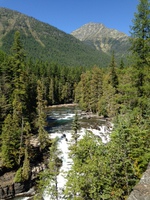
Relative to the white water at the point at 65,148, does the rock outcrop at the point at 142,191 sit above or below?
above

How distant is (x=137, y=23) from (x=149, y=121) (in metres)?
6.49

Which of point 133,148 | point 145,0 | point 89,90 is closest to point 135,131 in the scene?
point 133,148

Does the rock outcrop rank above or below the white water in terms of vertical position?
above

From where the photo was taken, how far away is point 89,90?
73375mm

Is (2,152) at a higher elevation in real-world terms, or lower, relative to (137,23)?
lower

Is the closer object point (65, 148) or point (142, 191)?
point (142, 191)

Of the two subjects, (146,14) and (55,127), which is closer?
(146,14)

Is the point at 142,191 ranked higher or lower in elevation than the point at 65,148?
higher

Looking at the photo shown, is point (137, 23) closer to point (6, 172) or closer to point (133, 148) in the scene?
point (133, 148)

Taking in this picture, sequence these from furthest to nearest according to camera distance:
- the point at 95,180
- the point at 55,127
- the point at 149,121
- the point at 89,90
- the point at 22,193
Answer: the point at 89,90 < the point at 55,127 < the point at 22,193 < the point at 149,121 < the point at 95,180

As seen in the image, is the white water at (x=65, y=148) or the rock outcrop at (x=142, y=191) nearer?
the rock outcrop at (x=142, y=191)

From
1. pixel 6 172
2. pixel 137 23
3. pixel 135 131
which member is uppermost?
pixel 137 23

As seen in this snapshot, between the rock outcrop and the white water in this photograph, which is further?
the white water

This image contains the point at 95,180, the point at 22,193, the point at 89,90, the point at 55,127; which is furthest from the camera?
the point at 89,90
